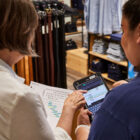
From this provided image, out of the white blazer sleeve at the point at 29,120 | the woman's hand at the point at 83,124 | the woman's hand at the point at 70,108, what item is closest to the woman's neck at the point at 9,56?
the white blazer sleeve at the point at 29,120

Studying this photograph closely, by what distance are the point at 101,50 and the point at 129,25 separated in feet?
12.1

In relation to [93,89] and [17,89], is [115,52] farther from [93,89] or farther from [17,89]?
[17,89]

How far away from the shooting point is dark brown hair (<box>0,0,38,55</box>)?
2.68 feet

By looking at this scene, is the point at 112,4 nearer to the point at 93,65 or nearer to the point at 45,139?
the point at 93,65

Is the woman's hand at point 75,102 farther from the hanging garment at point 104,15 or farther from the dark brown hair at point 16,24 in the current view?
the hanging garment at point 104,15

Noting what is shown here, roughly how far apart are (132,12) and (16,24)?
1.30 ft

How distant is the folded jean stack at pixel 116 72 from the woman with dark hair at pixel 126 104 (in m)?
3.33

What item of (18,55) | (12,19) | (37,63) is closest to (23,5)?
(12,19)

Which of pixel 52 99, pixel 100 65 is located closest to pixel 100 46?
pixel 100 65

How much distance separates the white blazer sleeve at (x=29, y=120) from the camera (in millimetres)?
760

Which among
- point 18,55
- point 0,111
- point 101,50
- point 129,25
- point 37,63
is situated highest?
point 129,25

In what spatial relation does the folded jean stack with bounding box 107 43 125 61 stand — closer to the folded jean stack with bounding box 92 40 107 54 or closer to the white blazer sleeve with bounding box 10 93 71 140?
the folded jean stack with bounding box 92 40 107 54

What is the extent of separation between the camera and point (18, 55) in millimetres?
918

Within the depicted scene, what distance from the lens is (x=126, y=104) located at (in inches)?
25.5
